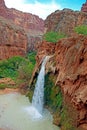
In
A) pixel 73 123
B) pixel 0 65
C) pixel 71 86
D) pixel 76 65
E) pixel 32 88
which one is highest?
pixel 76 65

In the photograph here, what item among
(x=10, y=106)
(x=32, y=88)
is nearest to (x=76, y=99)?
(x=10, y=106)

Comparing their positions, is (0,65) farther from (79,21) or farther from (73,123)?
(73,123)

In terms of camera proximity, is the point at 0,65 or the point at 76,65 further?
the point at 0,65

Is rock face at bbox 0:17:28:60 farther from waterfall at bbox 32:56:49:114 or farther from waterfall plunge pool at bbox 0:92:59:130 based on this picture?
waterfall plunge pool at bbox 0:92:59:130

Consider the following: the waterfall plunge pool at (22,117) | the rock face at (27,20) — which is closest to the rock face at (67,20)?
the waterfall plunge pool at (22,117)

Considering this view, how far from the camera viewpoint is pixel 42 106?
2517 cm

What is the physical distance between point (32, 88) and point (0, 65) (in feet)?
79.2

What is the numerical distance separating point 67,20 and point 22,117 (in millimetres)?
51704

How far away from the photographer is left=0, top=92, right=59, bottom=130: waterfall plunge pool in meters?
20.3

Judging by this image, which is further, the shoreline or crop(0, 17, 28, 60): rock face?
crop(0, 17, 28, 60): rock face

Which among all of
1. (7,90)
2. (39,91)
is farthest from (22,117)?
(7,90)

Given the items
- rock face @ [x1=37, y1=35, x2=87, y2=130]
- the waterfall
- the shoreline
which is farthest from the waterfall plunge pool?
the shoreline

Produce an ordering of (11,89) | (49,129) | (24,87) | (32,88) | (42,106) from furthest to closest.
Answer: (11,89)
(24,87)
(32,88)
(42,106)
(49,129)

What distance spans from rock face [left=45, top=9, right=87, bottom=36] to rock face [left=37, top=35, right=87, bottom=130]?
1742 inches
